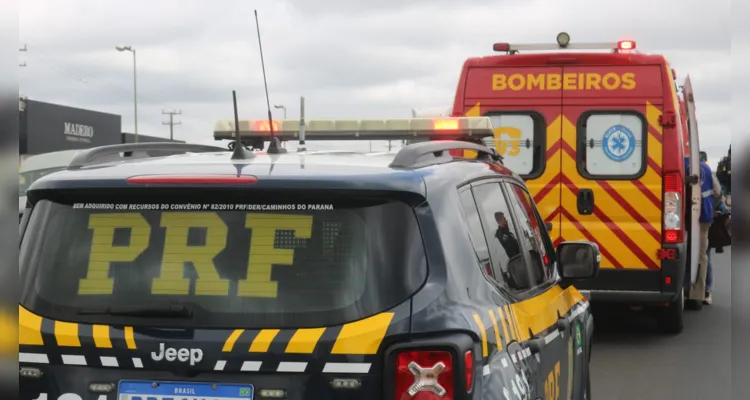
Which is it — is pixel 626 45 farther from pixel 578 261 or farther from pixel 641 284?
pixel 578 261

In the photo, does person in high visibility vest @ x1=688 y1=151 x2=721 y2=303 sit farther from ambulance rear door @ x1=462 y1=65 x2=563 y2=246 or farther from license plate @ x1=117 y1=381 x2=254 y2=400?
license plate @ x1=117 y1=381 x2=254 y2=400

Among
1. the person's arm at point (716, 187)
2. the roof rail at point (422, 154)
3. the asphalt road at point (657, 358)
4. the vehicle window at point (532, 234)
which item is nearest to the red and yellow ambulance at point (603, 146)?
the asphalt road at point (657, 358)

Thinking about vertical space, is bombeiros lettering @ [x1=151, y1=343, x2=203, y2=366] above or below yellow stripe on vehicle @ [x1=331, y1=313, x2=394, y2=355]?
below

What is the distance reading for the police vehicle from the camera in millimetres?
3186

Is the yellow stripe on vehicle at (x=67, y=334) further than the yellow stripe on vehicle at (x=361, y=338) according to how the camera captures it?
Yes

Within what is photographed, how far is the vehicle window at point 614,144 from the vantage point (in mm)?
10539

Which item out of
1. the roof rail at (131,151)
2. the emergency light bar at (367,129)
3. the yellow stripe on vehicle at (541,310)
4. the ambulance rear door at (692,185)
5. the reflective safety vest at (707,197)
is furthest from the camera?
the reflective safety vest at (707,197)

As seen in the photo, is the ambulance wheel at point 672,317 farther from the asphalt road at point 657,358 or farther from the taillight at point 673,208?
the taillight at point 673,208

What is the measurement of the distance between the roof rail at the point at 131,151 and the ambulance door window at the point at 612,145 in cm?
647

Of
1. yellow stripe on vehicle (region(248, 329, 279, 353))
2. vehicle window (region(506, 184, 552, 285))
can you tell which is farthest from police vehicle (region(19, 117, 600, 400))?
vehicle window (region(506, 184, 552, 285))

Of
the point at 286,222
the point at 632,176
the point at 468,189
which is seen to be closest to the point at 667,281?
the point at 632,176

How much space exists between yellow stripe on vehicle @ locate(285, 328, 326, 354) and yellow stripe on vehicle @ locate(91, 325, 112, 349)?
53 cm

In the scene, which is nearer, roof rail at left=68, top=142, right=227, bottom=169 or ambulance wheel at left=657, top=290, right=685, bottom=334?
roof rail at left=68, top=142, right=227, bottom=169

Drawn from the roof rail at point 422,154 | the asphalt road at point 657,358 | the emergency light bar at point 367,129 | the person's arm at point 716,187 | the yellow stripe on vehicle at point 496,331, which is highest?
the emergency light bar at point 367,129
